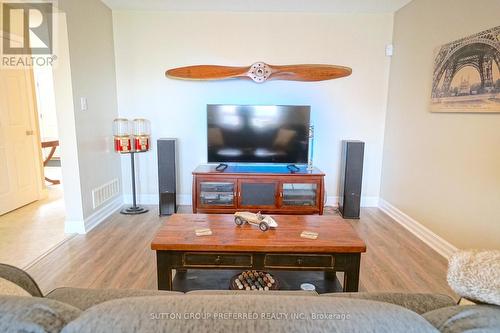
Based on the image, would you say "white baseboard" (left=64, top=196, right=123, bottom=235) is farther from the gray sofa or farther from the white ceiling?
the gray sofa

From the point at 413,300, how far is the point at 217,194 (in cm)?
264

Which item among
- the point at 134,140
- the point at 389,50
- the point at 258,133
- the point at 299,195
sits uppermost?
the point at 389,50

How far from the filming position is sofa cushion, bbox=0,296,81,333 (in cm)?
50

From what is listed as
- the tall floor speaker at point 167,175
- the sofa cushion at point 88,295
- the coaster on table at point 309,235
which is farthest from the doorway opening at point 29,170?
the coaster on table at point 309,235

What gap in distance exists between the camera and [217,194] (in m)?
3.46

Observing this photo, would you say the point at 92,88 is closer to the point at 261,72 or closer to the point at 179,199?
the point at 179,199

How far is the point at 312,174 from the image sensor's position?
A: 3.34 meters

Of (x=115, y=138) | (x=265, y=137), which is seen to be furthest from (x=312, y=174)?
(x=115, y=138)

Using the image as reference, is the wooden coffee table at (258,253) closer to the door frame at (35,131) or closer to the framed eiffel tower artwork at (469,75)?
the framed eiffel tower artwork at (469,75)

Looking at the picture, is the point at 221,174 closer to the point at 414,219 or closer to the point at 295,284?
the point at 295,284

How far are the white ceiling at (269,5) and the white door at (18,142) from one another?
1541 mm

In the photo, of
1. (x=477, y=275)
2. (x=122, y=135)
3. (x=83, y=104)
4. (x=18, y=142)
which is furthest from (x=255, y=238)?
(x=18, y=142)

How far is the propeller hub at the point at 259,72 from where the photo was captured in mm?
3523

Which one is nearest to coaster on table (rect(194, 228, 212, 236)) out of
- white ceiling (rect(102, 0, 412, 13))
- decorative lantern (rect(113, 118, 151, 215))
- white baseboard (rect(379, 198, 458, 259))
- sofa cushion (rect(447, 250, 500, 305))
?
sofa cushion (rect(447, 250, 500, 305))
